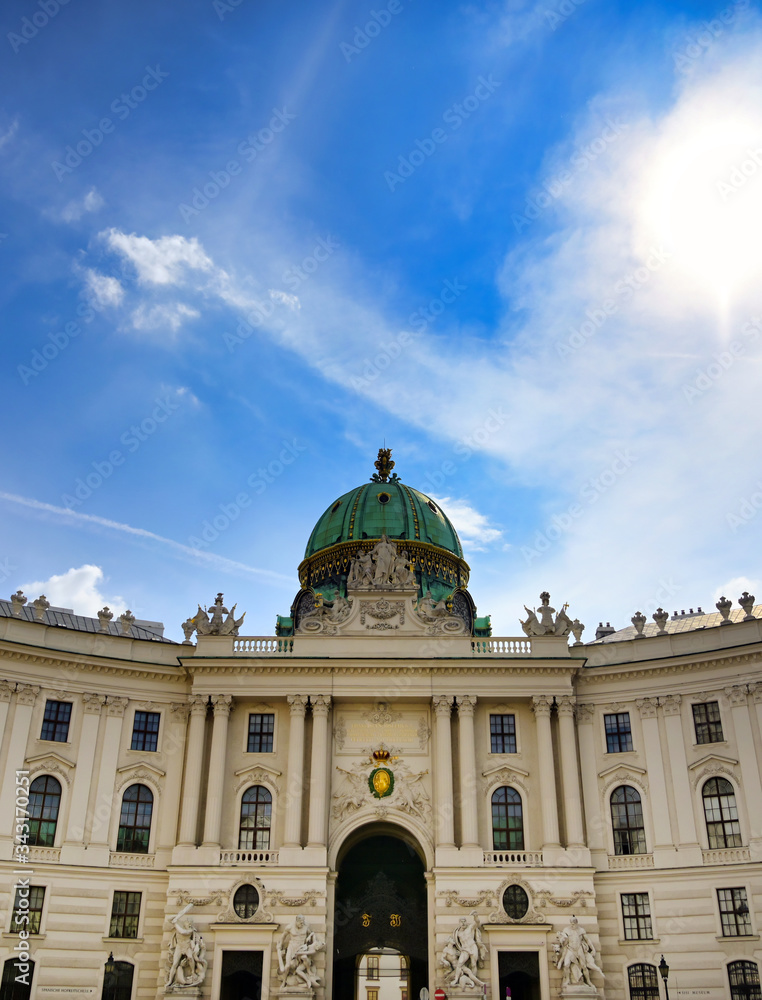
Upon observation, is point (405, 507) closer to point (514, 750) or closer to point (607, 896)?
point (514, 750)

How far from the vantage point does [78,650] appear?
139 feet

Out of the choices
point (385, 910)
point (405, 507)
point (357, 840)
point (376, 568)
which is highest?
point (405, 507)

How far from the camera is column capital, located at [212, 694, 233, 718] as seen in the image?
41719 mm

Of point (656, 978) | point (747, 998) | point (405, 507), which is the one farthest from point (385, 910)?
point (405, 507)

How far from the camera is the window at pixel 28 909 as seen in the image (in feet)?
121

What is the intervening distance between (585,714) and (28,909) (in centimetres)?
2493

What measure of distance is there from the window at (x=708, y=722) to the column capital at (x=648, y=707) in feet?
5.54

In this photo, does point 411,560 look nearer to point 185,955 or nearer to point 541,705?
point 541,705

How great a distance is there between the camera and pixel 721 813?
38.9m

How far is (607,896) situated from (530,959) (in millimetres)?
4211

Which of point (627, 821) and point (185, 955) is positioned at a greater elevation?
point (627, 821)

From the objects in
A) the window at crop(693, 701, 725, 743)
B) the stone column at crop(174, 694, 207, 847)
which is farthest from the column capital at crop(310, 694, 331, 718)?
the window at crop(693, 701, 725, 743)

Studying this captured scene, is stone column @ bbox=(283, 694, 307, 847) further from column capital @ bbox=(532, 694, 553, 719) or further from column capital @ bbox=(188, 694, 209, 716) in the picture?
column capital @ bbox=(532, 694, 553, 719)

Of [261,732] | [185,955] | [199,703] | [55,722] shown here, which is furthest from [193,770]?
[185,955]
